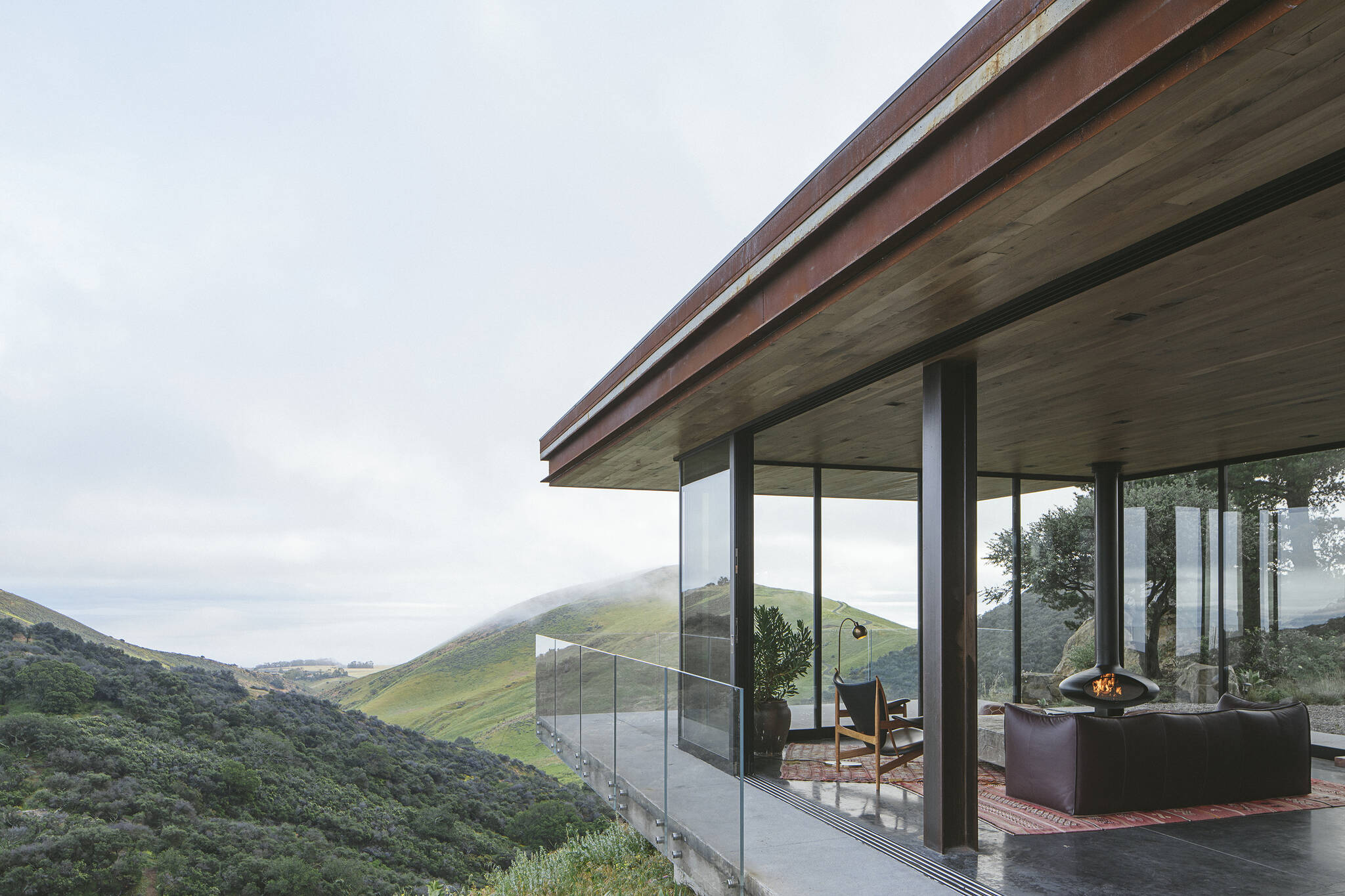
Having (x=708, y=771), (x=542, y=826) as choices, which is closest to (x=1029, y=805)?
(x=708, y=771)

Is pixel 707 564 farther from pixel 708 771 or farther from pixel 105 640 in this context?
pixel 105 640

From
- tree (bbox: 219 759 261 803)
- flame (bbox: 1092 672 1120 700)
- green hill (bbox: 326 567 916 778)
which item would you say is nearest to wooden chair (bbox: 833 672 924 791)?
flame (bbox: 1092 672 1120 700)

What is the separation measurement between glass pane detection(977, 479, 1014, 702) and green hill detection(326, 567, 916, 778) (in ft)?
72.0

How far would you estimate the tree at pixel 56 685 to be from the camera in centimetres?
1994

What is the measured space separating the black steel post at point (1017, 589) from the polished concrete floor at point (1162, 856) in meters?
4.09

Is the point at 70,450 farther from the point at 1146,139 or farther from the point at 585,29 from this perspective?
the point at 1146,139

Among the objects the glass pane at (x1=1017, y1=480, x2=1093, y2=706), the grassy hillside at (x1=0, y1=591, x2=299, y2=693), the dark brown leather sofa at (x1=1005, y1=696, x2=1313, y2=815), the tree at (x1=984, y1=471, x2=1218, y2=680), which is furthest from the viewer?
the grassy hillside at (x1=0, y1=591, x2=299, y2=693)

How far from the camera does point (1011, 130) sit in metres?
2.48

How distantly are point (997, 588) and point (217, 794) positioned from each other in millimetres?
17720

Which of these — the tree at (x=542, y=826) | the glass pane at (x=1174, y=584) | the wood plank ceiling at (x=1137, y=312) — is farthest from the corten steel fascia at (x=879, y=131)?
the tree at (x=542, y=826)

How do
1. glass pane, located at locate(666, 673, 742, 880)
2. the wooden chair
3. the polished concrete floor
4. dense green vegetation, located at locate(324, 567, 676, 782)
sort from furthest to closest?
dense green vegetation, located at locate(324, 567, 676, 782) < the wooden chair < glass pane, located at locate(666, 673, 742, 880) < the polished concrete floor

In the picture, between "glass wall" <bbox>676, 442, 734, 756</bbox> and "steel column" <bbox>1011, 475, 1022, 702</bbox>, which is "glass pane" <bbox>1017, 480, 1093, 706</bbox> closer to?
"steel column" <bbox>1011, 475, 1022, 702</bbox>

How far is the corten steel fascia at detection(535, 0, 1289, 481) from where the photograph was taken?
6.43ft

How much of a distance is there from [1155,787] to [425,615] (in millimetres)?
40305
